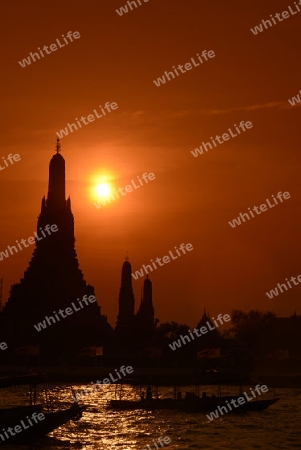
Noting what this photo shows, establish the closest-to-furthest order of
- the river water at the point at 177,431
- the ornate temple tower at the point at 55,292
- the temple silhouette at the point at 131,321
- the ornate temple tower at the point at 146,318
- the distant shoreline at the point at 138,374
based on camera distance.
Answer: the river water at the point at 177,431 → the distant shoreline at the point at 138,374 → the ornate temple tower at the point at 55,292 → the temple silhouette at the point at 131,321 → the ornate temple tower at the point at 146,318

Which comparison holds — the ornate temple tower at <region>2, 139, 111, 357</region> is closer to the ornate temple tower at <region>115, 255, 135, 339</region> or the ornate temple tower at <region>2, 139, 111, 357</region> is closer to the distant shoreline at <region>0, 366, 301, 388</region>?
the distant shoreline at <region>0, 366, 301, 388</region>

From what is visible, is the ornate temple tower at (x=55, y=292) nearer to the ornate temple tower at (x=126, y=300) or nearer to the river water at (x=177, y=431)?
the ornate temple tower at (x=126, y=300)

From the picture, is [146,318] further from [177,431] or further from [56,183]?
[177,431]

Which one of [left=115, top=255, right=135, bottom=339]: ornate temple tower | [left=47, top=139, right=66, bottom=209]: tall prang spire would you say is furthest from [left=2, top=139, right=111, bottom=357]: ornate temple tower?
[left=115, top=255, right=135, bottom=339]: ornate temple tower

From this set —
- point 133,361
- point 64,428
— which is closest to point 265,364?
point 133,361

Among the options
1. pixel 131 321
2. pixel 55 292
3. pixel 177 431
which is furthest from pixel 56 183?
pixel 177 431

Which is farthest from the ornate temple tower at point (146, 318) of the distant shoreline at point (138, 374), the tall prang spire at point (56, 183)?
the tall prang spire at point (56, 183)

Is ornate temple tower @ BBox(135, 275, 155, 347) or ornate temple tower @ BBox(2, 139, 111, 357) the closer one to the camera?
ornate temple tower @ BBox(2, 139, 111, 357)

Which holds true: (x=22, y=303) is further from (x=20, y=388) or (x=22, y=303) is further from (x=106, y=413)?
(x=106, y=413)
